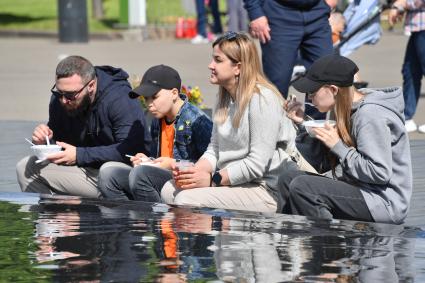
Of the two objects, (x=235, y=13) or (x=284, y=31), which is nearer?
(x=284, y=31)


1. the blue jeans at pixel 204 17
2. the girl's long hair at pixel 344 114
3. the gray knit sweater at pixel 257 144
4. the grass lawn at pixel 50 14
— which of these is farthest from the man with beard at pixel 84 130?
Answer: the grass lawn at pixel 50 14

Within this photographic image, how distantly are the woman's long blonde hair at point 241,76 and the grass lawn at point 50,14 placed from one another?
56.4 ft

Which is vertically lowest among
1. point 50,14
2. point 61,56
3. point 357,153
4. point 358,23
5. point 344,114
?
point 61,56

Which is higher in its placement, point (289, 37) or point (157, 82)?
point (289, 37)

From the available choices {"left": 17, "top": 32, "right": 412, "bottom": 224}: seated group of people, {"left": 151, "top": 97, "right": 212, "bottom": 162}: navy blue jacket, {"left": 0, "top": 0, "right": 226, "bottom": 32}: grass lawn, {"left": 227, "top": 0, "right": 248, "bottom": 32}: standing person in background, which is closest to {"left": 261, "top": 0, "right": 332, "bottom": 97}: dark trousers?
{"left": 17, "top": 32, "right": 412, "bottom": 224}: seated group of people

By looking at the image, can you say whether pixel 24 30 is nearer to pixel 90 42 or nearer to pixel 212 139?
pixel 90 42

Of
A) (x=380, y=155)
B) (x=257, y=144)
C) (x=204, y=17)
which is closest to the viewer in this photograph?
(x=380, y=155)

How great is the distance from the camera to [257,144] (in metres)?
6.50

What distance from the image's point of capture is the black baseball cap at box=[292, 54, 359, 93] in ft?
20.3

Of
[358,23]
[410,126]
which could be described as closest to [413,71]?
[410,126]

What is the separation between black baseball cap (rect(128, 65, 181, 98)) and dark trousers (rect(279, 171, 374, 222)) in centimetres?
111

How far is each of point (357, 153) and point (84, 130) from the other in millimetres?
2037

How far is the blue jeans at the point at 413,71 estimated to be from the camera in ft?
35.6

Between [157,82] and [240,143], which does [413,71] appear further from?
[240,143]
